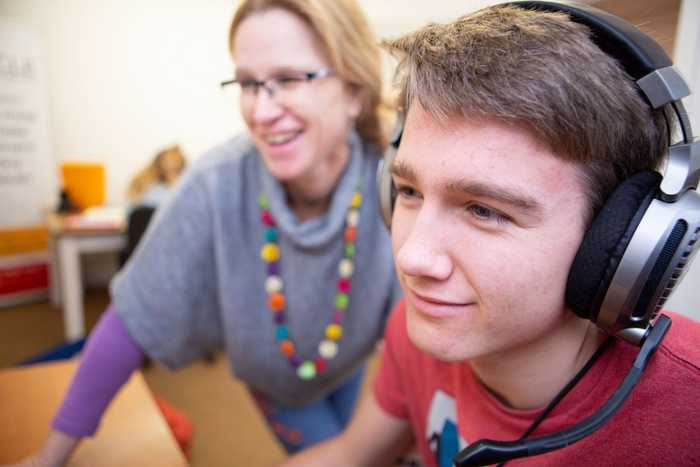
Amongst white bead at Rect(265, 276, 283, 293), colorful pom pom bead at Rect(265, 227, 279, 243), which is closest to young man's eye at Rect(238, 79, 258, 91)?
colorful pom pom bead at Rect(265, 227, 279, 243)

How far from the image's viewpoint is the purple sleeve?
0.66m

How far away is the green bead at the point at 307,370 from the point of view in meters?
0.94

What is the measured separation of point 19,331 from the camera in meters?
1.52

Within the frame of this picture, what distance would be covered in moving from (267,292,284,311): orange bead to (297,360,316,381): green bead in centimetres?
15

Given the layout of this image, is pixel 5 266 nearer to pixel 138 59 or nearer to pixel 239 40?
pixel 138 59

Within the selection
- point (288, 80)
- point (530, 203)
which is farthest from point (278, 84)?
point (530, 203)

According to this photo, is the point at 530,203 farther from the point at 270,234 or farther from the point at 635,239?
the point at 270,234

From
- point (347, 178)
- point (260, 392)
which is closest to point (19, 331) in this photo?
point (260, 392)

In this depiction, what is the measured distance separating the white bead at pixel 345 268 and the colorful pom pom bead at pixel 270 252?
0.48 ft

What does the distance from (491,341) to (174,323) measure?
64cm

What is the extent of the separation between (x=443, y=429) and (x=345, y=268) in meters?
0.38

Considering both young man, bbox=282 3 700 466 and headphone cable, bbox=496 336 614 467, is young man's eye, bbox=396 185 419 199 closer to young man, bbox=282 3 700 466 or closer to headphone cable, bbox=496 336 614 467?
young man, bbox=282 3 700 466

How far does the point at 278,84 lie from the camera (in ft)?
2.37

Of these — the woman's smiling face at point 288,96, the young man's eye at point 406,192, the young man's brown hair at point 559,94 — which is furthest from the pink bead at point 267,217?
the young man's brown hair at point 559,94
